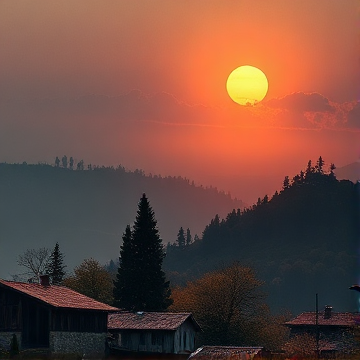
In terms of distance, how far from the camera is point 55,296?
81750mm

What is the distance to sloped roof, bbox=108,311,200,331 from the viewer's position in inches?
3388

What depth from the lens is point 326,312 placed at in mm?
106812

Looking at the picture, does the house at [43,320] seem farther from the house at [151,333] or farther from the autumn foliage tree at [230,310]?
the autumn foliage tree at [230,310]

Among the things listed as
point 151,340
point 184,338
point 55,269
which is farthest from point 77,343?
point 55,269

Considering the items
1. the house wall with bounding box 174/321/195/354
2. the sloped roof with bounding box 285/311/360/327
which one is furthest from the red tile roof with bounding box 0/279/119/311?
the sloped roof with bounding box 285/311/360/327

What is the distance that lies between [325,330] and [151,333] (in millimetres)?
25412

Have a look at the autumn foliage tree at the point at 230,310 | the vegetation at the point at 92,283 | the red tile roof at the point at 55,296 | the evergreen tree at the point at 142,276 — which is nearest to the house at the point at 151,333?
the red tile roof at the point at 55,296

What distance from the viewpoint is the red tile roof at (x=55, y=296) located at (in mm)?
77812

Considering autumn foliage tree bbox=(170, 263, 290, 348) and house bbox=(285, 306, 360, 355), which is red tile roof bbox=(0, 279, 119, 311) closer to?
house bbox=(285, 306, 360, 355)

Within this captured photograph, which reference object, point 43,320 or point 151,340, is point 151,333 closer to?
point 151,340

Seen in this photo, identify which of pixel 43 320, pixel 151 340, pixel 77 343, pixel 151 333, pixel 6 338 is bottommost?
pixel 77 343

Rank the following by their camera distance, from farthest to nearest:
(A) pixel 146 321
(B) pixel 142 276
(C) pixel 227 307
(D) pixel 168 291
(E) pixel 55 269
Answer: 1. (E) pixel 55 269
2. (C) pixel 227 307
3. (D) pixel 168 291
4. (B) pixel 142 276
5. (A) pixel 146 321

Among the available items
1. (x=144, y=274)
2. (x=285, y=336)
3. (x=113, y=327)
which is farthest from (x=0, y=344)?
(x=285, y=336)

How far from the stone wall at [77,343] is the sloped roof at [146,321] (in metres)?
4.03
